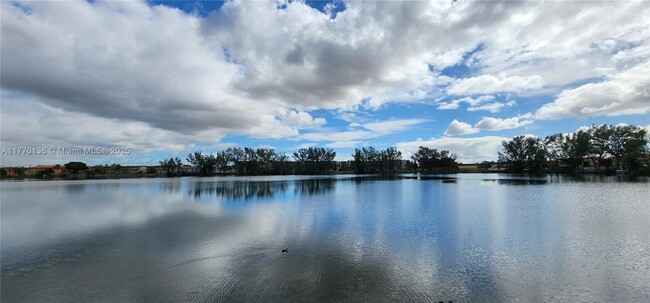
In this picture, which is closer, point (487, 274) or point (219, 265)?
point (487, 274)

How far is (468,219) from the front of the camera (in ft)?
58.1

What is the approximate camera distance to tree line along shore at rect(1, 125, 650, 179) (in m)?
81.1

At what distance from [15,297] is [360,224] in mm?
12871

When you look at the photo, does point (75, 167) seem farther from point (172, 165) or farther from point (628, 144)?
point (628, 144)

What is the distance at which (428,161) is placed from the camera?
149m

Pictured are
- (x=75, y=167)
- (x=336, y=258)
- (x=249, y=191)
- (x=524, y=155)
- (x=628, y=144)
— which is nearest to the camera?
(x=336, y=258)

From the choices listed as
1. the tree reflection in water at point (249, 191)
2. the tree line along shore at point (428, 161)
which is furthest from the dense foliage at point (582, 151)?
the tree reflection in water at point (249, 191)

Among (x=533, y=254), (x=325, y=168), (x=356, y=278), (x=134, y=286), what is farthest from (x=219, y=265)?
(x=325, y=168)

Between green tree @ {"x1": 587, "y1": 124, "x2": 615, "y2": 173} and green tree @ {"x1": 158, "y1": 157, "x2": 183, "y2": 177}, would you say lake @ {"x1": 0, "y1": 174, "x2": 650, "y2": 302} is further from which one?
green tree @ {"x1": 158, "y1": 157, "x2": 183, "y2": 177}

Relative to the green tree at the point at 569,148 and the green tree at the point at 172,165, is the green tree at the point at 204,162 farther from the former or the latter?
the green tree at the point at 569,148

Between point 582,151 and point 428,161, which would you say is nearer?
point 582,151

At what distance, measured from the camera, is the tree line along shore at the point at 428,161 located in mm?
81125

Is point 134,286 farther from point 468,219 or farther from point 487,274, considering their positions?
point 468,219

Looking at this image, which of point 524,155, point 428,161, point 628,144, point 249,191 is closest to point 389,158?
point 428,161
